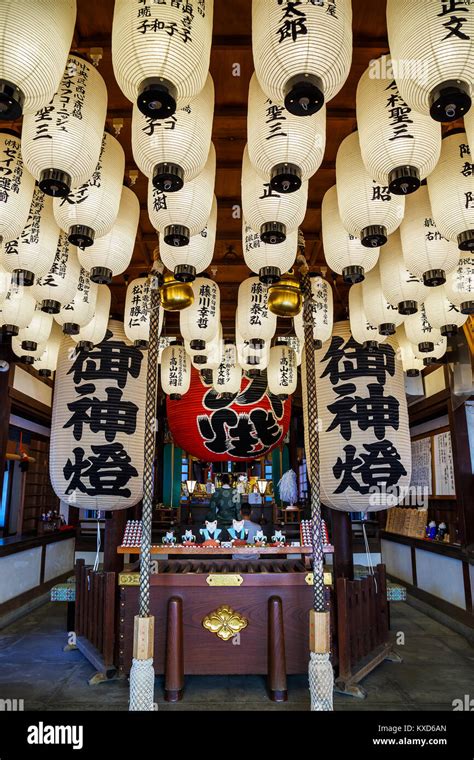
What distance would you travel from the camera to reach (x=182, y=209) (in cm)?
302

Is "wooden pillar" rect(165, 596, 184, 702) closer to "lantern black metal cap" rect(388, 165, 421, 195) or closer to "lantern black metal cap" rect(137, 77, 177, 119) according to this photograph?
"lantern black metal cap" rect(388, 165, 421, 195)

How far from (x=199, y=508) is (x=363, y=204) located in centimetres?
1219

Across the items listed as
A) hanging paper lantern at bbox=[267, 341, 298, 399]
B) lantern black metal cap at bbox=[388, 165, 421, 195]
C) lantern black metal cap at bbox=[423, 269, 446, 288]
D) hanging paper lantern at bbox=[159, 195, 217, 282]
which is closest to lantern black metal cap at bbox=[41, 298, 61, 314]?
hanging paper lantern at bbox=[159, 195, 217, 282]

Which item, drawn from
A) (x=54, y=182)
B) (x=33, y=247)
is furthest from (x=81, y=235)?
(x=33, y=247)

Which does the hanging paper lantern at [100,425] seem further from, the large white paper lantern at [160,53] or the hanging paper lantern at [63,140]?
the large white paper lantern at [160,53]

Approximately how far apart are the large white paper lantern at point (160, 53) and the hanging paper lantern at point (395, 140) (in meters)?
1.03

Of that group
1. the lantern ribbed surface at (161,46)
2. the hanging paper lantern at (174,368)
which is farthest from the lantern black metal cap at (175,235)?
the hanging paper lantern at (174,368)

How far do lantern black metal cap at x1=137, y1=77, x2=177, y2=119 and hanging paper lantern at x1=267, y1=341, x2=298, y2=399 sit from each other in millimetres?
5335

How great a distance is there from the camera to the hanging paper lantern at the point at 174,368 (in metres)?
7.09

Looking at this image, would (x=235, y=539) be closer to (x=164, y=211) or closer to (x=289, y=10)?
(x=164, y=211)

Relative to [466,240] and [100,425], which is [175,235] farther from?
[100,425]

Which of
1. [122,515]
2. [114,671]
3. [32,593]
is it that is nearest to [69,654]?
[114,671]

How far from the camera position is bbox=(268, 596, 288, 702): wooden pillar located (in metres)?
4.79

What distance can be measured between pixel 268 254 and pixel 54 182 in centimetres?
154
